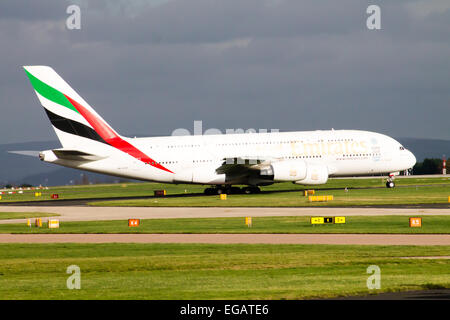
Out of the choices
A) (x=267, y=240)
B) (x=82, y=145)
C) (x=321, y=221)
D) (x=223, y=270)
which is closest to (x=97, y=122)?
(x=82, y=145)

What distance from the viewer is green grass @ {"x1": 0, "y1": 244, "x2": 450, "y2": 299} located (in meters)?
23.9

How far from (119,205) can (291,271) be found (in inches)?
1626

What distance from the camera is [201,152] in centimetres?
7256

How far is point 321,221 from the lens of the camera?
151 feet

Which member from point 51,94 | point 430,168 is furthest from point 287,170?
point 430,168

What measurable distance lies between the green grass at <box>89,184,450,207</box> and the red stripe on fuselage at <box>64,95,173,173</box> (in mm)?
4033

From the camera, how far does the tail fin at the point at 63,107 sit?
2709 inches

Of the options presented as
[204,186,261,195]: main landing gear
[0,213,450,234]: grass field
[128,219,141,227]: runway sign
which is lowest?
[0,213,450,234]: grass field

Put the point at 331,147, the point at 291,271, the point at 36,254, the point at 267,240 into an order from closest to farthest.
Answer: the point at 291,271, the point at 36,254, the point at 267,240, the point at 331,147

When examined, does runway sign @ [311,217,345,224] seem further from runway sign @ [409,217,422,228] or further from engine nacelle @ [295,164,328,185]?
engine nacelle @ [295,164,328,185]

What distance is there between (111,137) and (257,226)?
91.8ft

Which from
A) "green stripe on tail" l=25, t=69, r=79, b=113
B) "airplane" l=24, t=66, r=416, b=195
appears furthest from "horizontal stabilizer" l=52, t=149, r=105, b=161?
"green stripe on tail" l=25, t=69, r=79, b=113
